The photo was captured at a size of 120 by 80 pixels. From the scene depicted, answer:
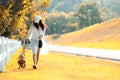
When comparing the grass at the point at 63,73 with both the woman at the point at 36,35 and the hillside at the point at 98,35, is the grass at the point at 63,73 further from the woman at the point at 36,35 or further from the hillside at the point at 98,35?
the hillside at the point at 98,35

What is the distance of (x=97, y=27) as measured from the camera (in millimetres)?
136000

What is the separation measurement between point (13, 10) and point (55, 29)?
571ft

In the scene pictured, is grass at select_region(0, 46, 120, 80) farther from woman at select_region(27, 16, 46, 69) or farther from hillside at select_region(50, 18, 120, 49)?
hillside at select_region(50, 18, 120, 49)

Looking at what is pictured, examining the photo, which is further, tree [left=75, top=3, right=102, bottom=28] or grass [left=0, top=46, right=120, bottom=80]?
tree [left=75, top=3, right=102, bottom=28]

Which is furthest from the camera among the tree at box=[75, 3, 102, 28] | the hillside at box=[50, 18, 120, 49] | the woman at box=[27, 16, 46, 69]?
the tree at box=[75, 3, 102, 28]

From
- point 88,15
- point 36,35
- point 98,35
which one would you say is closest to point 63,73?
point 36,35

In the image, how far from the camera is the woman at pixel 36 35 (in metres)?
15.1

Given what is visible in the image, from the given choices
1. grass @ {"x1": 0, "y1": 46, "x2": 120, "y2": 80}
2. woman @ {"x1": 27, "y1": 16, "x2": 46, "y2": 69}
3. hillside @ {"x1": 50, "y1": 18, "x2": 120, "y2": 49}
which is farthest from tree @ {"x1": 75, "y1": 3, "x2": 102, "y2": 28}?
woman @ {"x1": 27, "y1": 16, "x2": 46, "y2": 69}

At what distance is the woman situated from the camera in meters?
15.1

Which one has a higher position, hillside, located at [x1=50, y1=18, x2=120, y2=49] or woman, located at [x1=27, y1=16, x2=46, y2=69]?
hillside, located at [x1=50, y1=18, x2=120, y2=49]

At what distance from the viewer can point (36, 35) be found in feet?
50.0

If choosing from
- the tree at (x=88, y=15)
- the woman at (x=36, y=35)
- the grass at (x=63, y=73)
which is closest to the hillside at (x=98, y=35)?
the tree at (x=88, y=15)

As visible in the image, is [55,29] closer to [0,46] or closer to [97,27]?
[97,27]

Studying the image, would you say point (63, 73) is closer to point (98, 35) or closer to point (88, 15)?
point (98, 35)
